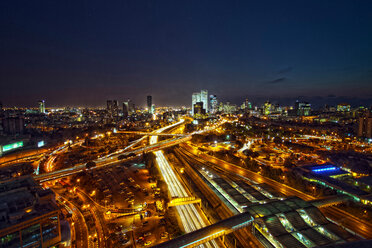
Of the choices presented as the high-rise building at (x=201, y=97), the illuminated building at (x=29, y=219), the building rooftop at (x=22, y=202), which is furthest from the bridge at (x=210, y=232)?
the high-rise building at (x=201, y=97)

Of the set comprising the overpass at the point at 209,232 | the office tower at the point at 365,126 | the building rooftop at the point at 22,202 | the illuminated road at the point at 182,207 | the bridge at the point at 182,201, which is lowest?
the illuminated road at the point at 182,207

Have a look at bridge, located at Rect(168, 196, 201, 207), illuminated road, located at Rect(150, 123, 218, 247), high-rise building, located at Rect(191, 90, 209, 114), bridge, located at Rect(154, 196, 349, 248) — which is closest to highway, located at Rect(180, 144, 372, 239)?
bridge, located at Rect(154, 196, 349, 248)

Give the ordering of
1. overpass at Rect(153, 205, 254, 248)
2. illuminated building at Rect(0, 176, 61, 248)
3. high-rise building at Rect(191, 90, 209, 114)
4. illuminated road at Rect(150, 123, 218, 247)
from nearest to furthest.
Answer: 1. overpass at Rect(153, 205, 254, 248)
2. illuminated building at Rect(0, 176, 61, 248)
3. illuminated road at Rect(150, 123, 218, 247)
4. high-rise building at Rect(191, 90, 209, 114)

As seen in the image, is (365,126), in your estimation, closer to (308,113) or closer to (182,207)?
(182,207)

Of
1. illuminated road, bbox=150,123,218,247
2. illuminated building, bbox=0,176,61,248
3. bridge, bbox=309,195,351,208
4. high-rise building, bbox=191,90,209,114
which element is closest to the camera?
illuminated building, bbox=0,176,61,248

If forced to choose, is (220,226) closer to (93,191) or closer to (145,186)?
(145,186)

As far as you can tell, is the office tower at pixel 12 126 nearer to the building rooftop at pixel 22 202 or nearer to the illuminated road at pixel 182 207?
the building rooftop at pixel 22 202

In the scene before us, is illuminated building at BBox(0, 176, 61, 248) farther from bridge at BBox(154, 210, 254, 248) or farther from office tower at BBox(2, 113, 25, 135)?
office tower at BBox(2, 113, 25, 135)
